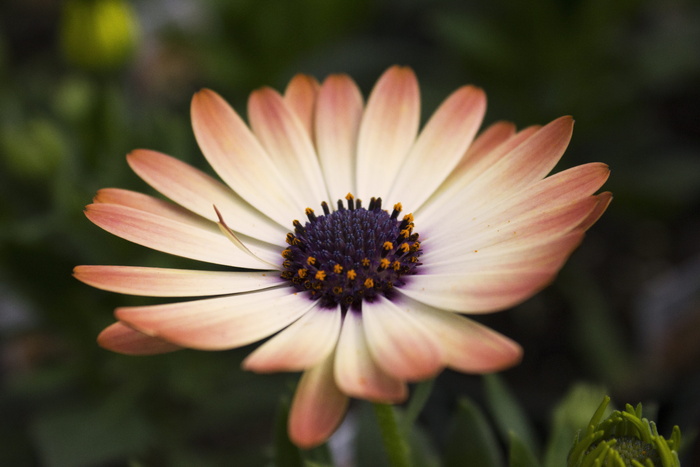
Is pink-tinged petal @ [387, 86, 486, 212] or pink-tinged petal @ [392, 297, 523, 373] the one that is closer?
pink-tinged petal @ [392, 297, 523, 373]

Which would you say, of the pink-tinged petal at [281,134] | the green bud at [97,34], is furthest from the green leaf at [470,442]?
the green bud at [97,34]

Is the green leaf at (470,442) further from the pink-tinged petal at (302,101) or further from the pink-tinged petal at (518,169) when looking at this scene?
the pink-tinged petal at (302,101)

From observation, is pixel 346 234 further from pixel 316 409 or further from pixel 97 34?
pixel 97 34

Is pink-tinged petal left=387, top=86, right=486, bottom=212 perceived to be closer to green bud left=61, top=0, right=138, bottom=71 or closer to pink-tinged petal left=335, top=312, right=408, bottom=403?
pink-tinged petal left=335, top=312, right=408, bottom=403

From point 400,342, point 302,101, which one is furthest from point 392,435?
point 302,101

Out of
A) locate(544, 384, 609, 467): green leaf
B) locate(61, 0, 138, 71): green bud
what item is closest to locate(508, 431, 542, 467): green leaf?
locate(544, 384, 609, 467): green leaf

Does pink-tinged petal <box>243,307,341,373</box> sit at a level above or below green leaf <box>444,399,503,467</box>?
above
